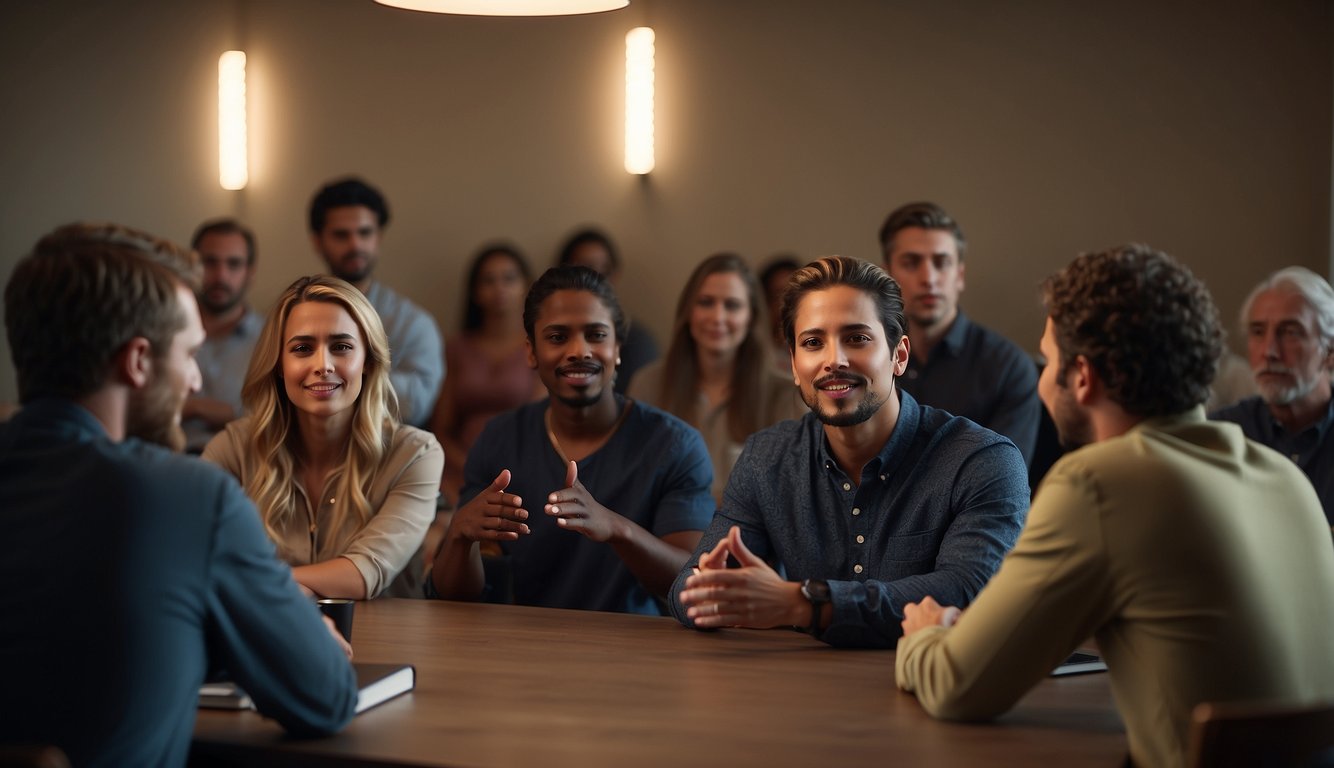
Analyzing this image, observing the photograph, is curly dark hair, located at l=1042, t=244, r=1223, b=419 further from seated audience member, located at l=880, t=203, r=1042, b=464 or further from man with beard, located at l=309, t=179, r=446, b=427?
man with beard, located at l=309, t=179, r=446, b=427

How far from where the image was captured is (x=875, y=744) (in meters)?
1.76

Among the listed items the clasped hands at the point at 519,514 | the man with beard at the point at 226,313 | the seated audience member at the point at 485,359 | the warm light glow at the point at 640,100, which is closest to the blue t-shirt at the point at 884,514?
the clasped hands at the point at 519,514

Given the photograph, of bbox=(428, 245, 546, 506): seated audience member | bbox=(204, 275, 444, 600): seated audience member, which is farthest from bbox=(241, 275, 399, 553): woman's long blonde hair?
bbox=(428, 245, 546, 506): seated audience member

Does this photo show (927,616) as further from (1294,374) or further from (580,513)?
(1294,374)

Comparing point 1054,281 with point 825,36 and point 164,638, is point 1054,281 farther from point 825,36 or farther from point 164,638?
point 825,36

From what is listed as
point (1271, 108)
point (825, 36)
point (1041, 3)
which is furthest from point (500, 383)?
point (1271, 108)

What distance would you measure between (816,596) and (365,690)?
78 cm

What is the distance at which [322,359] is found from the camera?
301 cm

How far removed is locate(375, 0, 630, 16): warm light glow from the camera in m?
2.76

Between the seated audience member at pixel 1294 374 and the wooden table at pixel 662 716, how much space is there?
→ 200 centimetres

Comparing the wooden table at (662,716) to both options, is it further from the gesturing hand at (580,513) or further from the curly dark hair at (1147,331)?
the curly dark hair at (1147,331)

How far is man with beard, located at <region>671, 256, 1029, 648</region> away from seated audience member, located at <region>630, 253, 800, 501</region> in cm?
152

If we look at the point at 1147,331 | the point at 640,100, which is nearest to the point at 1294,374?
the point at 1147,331

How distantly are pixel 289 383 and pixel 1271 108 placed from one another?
3853mm
